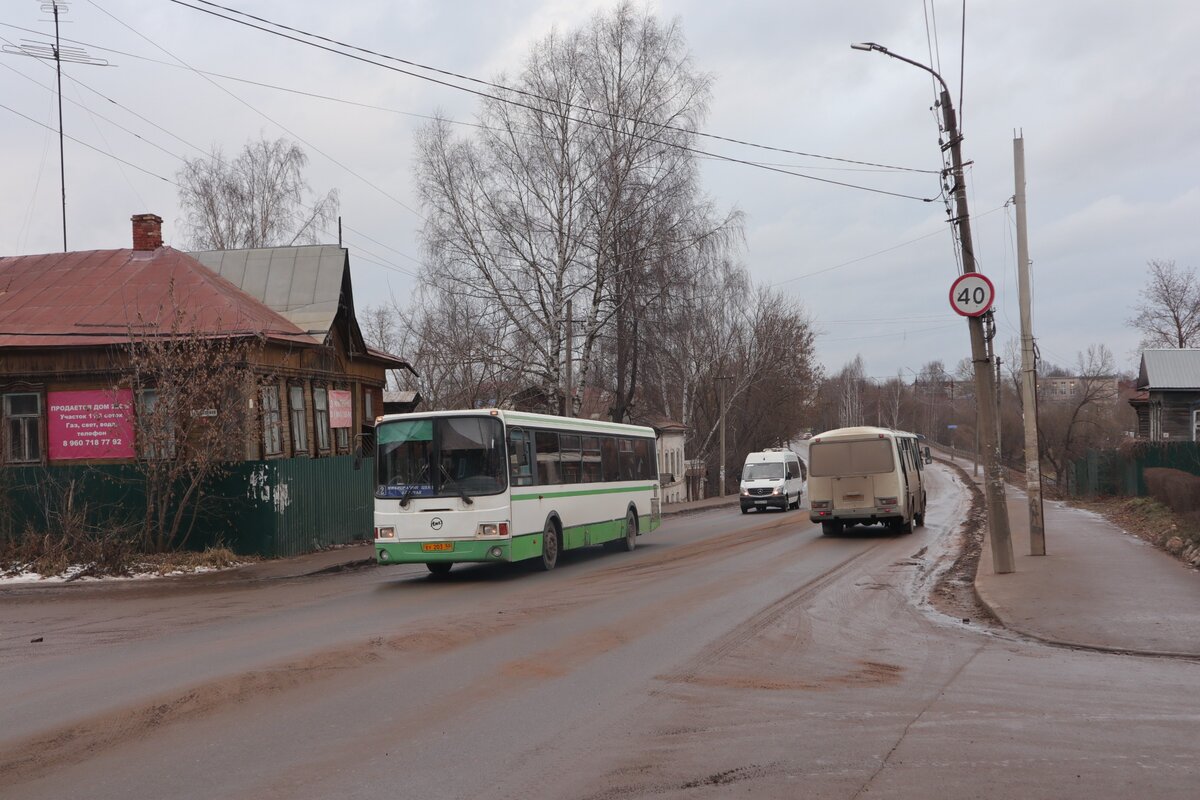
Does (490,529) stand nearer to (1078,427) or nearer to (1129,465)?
(1129,465)

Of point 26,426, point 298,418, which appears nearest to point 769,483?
point 298,418

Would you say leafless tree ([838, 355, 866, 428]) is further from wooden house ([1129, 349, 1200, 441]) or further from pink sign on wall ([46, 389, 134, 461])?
pink sign on wall ([46, 389, 134, 461])

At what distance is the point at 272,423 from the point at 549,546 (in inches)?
375

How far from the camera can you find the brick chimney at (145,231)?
27.6 meters

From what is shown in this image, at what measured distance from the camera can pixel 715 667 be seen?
9.05m

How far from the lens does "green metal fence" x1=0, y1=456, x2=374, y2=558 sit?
2003cm

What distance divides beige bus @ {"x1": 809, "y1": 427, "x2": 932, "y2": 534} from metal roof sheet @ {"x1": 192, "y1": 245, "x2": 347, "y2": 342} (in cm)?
1270

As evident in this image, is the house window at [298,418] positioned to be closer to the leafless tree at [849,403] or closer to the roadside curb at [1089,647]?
the roadside curb at [1089,647]

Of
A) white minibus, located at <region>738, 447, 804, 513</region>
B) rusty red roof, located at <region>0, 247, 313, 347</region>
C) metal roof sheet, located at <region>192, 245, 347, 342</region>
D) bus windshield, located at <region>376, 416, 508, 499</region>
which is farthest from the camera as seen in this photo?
white minibus, located at <region>738, 447, 804, 513</region>

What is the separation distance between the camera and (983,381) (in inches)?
613

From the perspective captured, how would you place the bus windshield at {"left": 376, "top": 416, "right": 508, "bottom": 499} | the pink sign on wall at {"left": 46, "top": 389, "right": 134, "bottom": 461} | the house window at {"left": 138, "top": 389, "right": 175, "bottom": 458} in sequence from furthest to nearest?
the pink sign on wall at {"left": 46, "top": 389, "right": 134, "bottom": 461}, the house window at {"left": 138, "top": 389, "right": 175, "bottom": 458}, the bus windshield at {"left": 376, "top": 416, "right": 508, "bottom": 499}

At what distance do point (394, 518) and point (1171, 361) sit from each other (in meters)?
44.2

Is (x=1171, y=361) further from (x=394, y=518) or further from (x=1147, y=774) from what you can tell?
(x=1147, y=774)

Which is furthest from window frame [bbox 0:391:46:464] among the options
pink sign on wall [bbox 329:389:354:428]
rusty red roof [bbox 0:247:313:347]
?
pink sign on wall [bbox 329:389:354:428]
